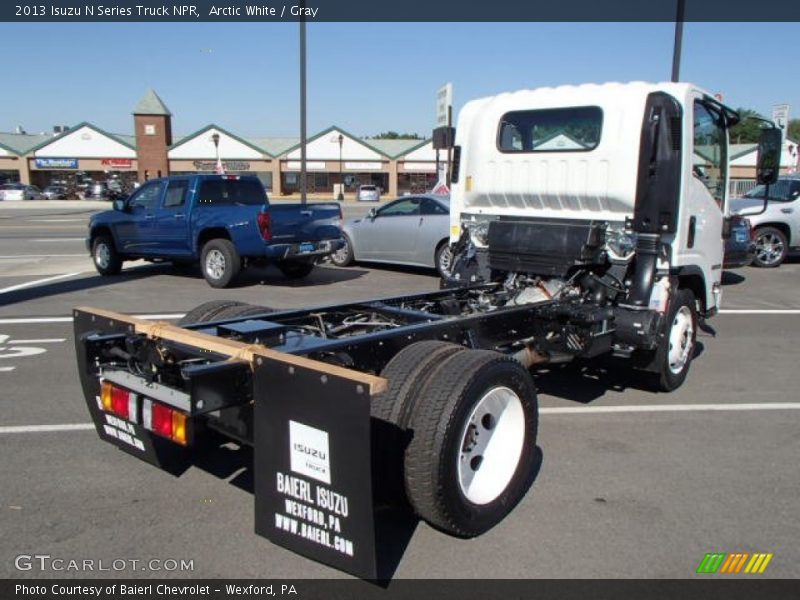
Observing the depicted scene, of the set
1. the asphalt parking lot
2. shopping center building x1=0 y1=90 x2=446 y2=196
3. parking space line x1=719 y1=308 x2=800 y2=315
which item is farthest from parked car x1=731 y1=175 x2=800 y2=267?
shopping center building x1=0 y1=90 x2=446 y2=196

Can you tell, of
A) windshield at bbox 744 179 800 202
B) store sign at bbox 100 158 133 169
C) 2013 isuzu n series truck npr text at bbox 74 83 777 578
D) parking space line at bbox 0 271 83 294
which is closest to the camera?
2013 isuzu n series truck npr text at bbox 74 83 777 578

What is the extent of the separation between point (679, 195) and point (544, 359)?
5.38 feet

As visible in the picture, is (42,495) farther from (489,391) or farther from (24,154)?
(24,154)

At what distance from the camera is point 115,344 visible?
11.1 feet

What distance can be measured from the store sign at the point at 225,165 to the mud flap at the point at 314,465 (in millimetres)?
61101

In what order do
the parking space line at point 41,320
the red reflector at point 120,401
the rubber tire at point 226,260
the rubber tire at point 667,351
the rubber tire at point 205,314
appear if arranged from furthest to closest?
the rubber tire at point 226,260 < the parking space line at point 41,320 < the rubber tire at point 667,351 < the rubber tire at point 205,314 < the red reflector at point 120,401

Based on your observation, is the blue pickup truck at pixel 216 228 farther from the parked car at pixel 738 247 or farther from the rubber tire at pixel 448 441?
the rubber tire at pixel 448 441

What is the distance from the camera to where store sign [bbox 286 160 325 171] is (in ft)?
210

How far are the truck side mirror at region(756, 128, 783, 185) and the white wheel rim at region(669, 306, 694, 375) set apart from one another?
1455 millimetres

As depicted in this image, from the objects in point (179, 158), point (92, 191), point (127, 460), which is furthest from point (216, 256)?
point (179, 158)

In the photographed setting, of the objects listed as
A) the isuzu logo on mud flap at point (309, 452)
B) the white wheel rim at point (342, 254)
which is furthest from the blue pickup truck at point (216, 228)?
the isuzu logo on mud flap at point (309, 452)

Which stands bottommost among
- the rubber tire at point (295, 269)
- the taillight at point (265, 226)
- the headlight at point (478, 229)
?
the rubber tire at point (295, 269)

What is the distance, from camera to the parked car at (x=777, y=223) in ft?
46.4

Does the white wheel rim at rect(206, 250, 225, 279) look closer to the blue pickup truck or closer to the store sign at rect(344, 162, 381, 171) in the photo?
the blue pickup truck
